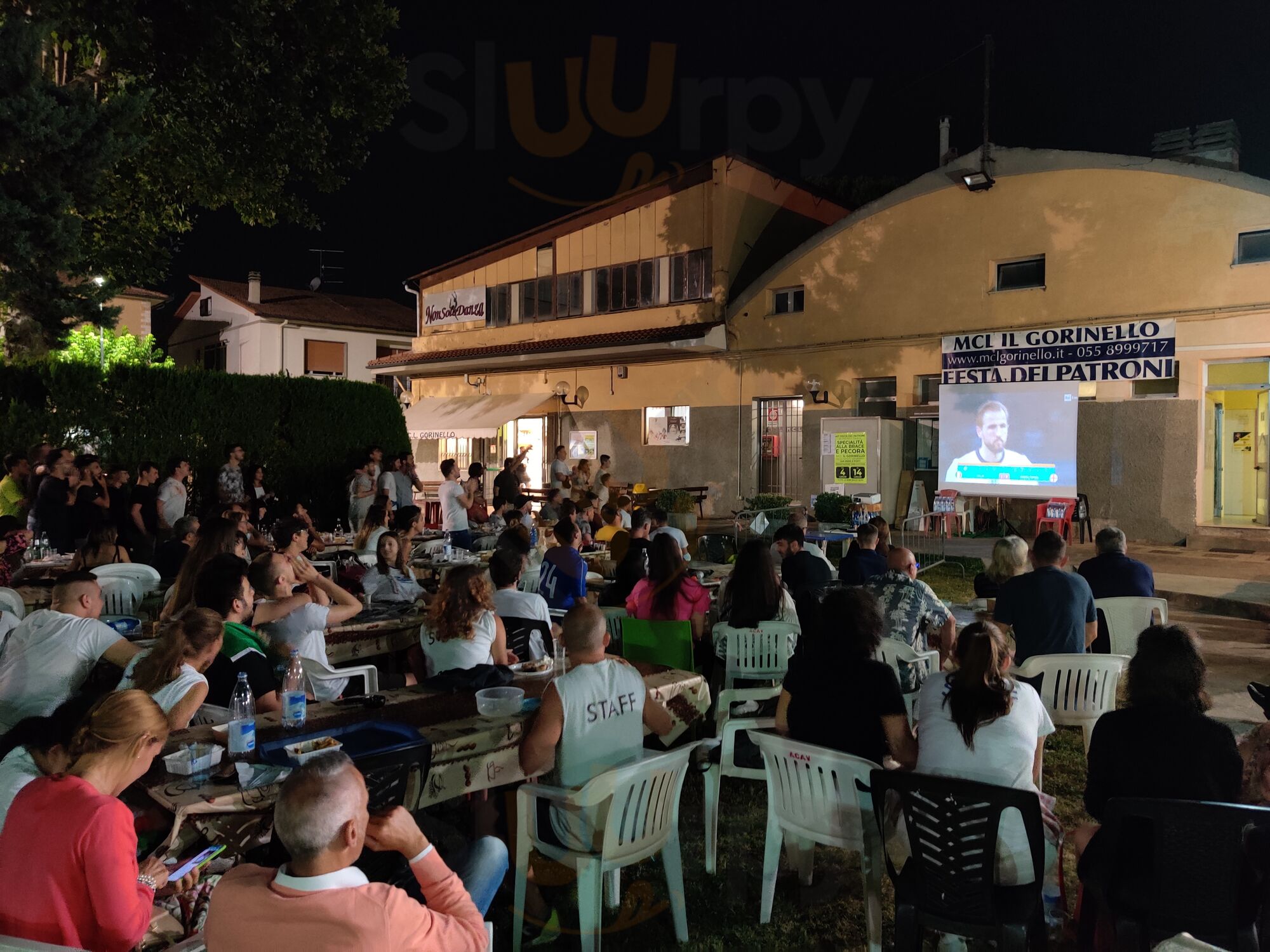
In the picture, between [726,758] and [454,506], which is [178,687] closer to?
[726,758]

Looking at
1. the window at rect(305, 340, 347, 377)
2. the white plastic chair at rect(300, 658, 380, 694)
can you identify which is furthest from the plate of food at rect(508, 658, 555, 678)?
the window at rect(305, 340, 347, 377)

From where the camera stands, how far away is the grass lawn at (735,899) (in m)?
3.55

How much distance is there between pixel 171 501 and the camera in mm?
10641

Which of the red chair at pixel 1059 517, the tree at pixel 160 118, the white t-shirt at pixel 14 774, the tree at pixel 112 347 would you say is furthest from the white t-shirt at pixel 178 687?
the tree at pixel 112 347

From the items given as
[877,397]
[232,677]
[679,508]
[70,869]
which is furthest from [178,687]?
[877,397]

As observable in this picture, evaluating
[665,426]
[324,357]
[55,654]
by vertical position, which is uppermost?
[324,357]

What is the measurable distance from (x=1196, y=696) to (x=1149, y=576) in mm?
3682

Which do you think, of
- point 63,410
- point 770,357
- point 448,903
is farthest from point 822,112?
point 448,903

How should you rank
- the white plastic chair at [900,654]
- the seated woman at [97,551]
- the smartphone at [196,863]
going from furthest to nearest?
the seated woman at [97,551], the white plastic chair at [900,654], the smartphone at [196,863]

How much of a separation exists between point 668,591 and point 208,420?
1168 cm

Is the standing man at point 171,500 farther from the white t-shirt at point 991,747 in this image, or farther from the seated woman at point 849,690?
the white t-shirt at point 991,747

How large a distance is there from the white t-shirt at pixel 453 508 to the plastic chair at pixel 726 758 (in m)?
6.84

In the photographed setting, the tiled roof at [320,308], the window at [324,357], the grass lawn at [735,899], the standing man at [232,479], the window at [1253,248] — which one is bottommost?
the grass lawn at [735,899]

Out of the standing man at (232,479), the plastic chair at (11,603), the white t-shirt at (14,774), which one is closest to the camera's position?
the white t-shirt at (14,774)
